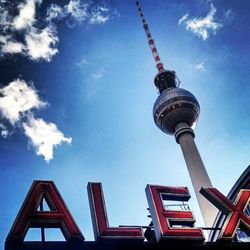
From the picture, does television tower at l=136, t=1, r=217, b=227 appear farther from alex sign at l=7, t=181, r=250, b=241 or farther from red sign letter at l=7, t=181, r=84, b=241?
red sign letter at l=7, t=181, r=84, b=241

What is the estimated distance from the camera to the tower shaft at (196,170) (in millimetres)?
43969

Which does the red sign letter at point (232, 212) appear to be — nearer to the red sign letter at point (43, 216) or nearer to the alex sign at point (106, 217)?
the alex sign at point (106, 217)

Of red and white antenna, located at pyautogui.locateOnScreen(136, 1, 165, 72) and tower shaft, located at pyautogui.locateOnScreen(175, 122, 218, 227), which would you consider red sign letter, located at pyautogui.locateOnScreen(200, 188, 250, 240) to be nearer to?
tower shaft, located at pyautogui.locateOnScreen(175, 122, 218, 227)

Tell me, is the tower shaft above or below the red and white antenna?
below

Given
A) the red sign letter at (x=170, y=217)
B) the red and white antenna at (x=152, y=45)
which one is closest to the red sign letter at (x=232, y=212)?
the red sign letter at (x=170, y=217)

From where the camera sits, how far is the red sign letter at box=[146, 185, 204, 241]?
1388cm

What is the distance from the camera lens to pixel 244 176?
25.7 meters

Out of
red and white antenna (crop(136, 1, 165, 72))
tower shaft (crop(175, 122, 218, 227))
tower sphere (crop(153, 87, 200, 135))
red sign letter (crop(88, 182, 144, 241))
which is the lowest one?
red sign letter (crop(88, 182, 144, 241))

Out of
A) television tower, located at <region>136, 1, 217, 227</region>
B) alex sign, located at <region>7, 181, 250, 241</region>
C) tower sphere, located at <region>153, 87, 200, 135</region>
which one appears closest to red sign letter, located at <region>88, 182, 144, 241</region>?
alex sign, located at <region>7, 181, 250, 241</region>

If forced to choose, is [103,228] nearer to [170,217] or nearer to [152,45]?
[170,217]

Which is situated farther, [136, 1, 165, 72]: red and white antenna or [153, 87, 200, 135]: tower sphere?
[136, 1, 165, 72]: red and white antenna

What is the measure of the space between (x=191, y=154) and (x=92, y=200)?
3593 cm

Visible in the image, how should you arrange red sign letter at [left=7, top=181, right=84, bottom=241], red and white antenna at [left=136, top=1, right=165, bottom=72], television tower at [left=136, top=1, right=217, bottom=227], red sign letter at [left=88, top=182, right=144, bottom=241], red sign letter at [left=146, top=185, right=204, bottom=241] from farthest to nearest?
red and white antenna at [left=136, top=1, right=165, bottom=72], television tower at [left=136, top=1, right=217, bottom=227], red sign letter at [left=146, top=185, right=204, bottom=241], red sign letter at [left=88, top=182, right=144, bottom=241], red sign letter at [left=7, top=181, right=84, bottom=241]

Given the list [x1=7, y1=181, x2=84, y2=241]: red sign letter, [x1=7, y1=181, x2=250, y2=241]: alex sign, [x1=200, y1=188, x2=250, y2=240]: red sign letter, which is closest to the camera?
[x1=7, y1=181, x2=84, y2=241]: red sign letter
